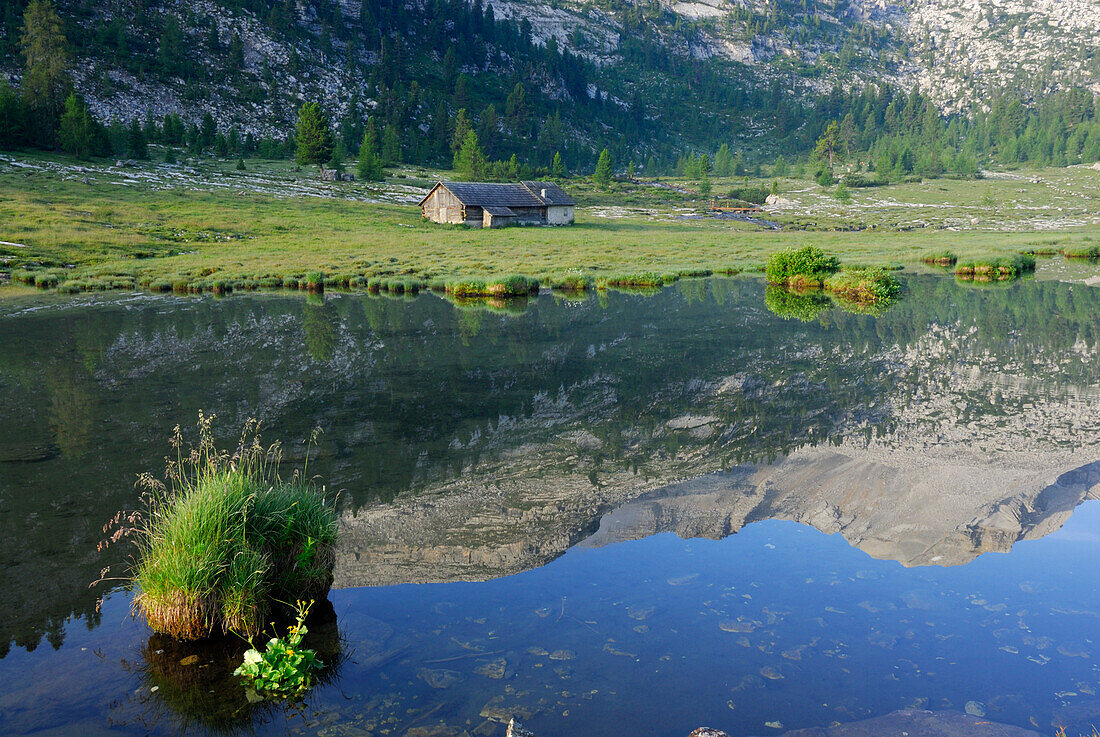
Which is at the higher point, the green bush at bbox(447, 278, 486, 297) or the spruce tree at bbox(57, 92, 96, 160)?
the spruce tree at bbox(57, 92, 96, 160)

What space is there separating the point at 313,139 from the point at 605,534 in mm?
90974

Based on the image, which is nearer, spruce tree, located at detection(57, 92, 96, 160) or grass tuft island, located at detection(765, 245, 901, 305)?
grass tuft island, located at detection(765, 245, 901, 305)

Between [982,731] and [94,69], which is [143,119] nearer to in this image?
[94,69]

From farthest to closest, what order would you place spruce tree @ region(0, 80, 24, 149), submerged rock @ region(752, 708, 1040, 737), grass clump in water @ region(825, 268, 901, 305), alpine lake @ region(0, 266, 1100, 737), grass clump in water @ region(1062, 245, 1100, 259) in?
spruce tree @ region(0, 80, 24, 149) → grass clump in water @ region(1062, 245, 1100, 259) → grass clump in water @ region(825, 268, 901, 305) → alpine lake @ region(0, 266, 1100, 737) → submerged rock @ region(752, 708, 1040, 737)

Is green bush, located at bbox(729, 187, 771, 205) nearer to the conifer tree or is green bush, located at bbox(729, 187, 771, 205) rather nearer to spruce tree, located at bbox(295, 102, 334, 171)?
the conifer tree

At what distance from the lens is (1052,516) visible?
943cm

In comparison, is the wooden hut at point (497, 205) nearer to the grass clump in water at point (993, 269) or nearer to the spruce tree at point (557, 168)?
the grass clump in water at point (993, 269)

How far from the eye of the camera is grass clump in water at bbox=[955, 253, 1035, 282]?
38.9 m

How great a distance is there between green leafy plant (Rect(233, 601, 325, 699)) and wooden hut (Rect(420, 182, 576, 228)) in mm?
62935

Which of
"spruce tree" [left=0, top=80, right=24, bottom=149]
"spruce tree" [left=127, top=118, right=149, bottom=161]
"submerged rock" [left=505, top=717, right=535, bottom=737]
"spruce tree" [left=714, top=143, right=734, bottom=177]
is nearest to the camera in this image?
"submerged rock" [left=505, top=717, right=535, bottom=737]

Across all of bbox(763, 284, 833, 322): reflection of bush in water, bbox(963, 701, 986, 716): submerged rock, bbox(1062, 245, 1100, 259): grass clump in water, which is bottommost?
bbox(963, 701, 986, 716): submerged rock

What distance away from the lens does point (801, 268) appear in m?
36.7

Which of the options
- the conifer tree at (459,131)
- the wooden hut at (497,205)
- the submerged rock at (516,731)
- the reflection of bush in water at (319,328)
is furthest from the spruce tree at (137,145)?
the submerged rock at (516,731)

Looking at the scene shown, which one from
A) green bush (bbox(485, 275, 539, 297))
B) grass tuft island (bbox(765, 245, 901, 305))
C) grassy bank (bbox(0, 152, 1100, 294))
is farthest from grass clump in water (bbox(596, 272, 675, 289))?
grass tuft island (bbox(765, 245, 901, 305))
